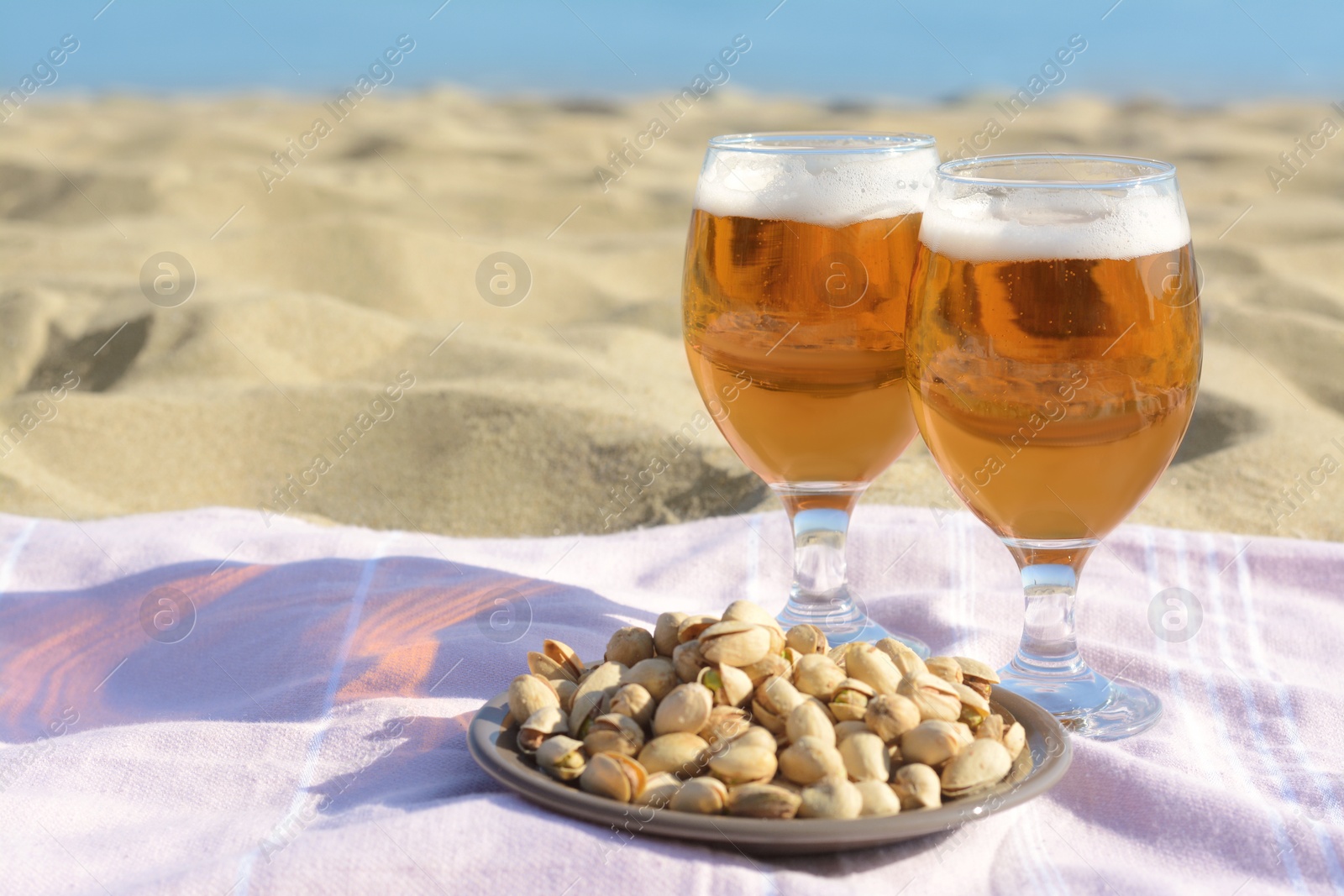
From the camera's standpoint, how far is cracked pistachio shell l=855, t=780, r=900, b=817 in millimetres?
1143

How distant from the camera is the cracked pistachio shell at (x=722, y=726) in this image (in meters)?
1.24

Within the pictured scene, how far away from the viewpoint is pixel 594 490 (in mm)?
3229

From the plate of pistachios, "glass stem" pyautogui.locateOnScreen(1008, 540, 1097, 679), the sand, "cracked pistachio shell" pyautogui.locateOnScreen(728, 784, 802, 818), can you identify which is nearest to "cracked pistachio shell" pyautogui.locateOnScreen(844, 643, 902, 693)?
the plate of pistachios

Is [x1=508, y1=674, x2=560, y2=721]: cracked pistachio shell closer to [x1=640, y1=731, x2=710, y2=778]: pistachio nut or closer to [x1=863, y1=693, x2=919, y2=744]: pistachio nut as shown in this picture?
[x1=640, y1=731, x2=710, y2=778]: pistachio nut

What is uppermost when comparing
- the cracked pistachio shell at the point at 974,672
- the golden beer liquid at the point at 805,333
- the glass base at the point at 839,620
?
the golden beer liquid at the point at 805,333

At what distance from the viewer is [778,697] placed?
1.26m

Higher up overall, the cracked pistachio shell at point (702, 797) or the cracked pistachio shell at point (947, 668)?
the cracked pistachio shell at point (702, 797)

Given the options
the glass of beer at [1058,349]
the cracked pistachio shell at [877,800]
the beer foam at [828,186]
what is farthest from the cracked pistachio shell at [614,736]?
the beer foam at [828,186]

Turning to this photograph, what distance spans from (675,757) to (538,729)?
14 cm

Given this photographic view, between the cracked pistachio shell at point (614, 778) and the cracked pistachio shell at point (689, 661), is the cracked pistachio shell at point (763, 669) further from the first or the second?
the cracked pistachio shell at point (614, 778)

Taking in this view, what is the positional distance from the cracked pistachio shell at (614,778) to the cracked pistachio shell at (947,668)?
345 mm

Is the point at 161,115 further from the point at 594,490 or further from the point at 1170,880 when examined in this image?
the point at 1170,880

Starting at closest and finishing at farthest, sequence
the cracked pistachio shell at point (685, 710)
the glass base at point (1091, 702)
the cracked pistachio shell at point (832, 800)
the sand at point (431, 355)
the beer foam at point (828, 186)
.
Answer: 1. the cracked pistachio shell at point (832, 800)
2. the cracked pistachio shell at point (685, 710)
3. the glass base at point (1091, 702)
4. the beer foam at point (828, 186)
5. the sand at point (431, 355)

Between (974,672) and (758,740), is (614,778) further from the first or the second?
(974,672)
